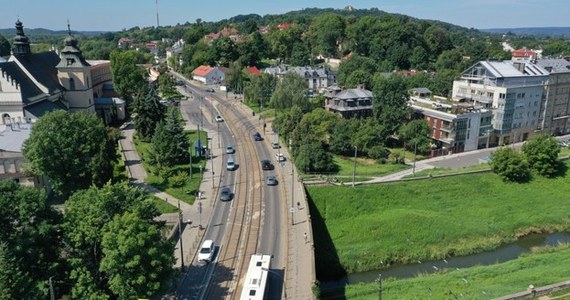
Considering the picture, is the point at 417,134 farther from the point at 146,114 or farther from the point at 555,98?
the point at 146,114

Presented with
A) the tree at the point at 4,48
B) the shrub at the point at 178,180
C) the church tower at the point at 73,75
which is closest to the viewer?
the shrub at the point at 178,180

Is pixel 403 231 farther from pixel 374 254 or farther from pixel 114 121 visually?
pixel 114 121

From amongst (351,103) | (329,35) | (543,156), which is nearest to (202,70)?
(329,35)

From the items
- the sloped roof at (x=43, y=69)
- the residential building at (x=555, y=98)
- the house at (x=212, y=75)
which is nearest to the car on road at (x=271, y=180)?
the sloped roof at (x=43, y=69)

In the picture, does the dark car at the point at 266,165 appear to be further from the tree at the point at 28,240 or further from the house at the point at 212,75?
the house at the point at 212,75

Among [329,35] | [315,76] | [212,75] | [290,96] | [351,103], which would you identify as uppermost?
[329,35]

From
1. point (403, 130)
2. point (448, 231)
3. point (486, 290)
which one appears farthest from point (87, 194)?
point (403, 130)

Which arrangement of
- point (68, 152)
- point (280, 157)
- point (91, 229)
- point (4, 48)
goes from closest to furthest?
point (91, 229) < point (68, 152) < point (280, 157) < point (4, 48)
